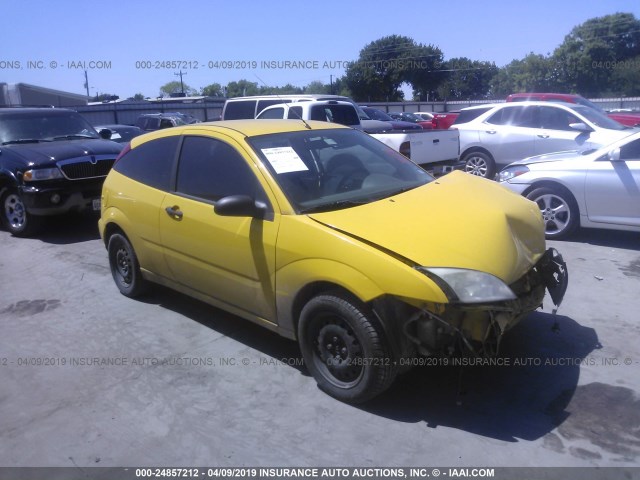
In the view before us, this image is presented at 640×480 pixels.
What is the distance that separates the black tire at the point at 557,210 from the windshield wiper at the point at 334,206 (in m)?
4.10

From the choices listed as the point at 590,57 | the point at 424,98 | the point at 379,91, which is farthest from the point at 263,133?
the point at 424,98

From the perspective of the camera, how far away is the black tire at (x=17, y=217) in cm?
848

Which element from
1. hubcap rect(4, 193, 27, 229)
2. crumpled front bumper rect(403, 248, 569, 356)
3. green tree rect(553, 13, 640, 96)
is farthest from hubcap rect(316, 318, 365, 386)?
green tree rect(553, 13, 640, 96)

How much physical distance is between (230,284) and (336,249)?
1.16 meters

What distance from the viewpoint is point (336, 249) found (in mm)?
3527

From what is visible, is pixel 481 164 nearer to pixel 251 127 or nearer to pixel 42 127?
pixel 251 127

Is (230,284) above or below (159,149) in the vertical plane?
below

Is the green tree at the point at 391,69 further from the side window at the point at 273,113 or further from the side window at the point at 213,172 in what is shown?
the side window at the point at 213,172

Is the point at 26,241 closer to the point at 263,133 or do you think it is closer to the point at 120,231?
the point at 120,231

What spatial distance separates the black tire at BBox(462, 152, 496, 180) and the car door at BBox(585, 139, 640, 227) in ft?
14.1

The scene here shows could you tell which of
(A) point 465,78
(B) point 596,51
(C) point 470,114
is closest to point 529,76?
(B) point 596,51

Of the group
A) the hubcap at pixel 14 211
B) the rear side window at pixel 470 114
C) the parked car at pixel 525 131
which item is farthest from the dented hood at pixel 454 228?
the rear side window at pixel 470 114

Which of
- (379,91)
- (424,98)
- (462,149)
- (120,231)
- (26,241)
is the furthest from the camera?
Answer: (424,98)

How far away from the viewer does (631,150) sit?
6.94m
